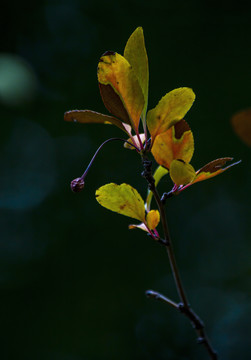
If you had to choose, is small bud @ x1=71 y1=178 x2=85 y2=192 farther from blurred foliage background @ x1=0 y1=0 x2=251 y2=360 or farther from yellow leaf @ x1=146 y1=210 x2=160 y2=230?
blurred foliage background @ x1=0 y1=0 x2=251 y2=360

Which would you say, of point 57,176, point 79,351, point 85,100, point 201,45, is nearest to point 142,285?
point 79,351

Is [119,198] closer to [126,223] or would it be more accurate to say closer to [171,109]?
[171,109]

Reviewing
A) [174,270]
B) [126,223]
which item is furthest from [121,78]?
[126,223]

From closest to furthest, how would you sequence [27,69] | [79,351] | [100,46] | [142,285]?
1. [27,69]
2. [79,351]
3. [142,285]
4. [100,46]

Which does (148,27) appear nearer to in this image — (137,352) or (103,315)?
(103,315)

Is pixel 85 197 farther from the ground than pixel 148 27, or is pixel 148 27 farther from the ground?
pixel 148 27

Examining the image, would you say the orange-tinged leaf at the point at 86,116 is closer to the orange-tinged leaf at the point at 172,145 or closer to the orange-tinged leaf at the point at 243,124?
the orange-tinged leaf at the point at 172,145
